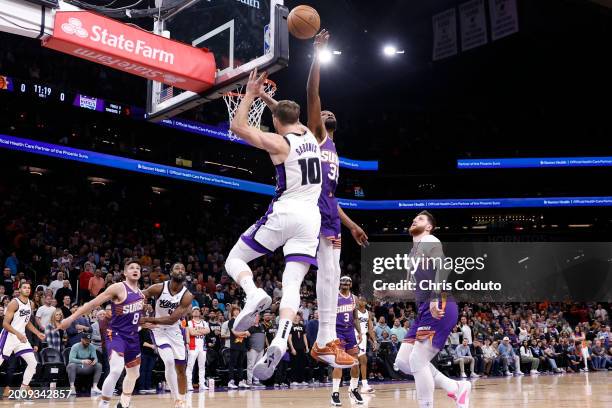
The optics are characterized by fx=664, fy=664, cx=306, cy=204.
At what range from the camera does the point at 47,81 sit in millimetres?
22922

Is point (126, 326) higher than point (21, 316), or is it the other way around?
point (21, 316)

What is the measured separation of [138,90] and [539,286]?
2158 cm

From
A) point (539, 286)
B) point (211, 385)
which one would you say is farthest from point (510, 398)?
point (539, 286)

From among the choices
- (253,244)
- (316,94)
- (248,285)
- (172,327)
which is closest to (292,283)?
(248,285)

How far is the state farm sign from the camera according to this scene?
8.60 meters

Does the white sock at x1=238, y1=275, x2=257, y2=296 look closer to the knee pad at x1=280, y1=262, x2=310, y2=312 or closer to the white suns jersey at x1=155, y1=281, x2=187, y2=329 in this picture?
the knee pad at x1=280, y1=262, x2=310, y2=312

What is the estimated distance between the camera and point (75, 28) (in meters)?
8.60

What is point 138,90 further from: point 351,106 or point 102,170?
point 351,106

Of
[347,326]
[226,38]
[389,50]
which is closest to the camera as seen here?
[226,38]

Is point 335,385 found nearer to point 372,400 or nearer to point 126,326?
point 372,400

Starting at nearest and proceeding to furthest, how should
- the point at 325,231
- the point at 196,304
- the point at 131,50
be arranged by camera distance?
the point at 325,231, the point at 131,50, the point at 196,304

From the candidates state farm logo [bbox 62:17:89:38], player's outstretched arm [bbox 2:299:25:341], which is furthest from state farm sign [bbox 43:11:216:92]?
player's outstretched arm [bbox 2:299:25:341]

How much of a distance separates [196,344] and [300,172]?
31.6 ft

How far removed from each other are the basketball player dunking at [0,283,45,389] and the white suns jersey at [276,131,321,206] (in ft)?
27.7
